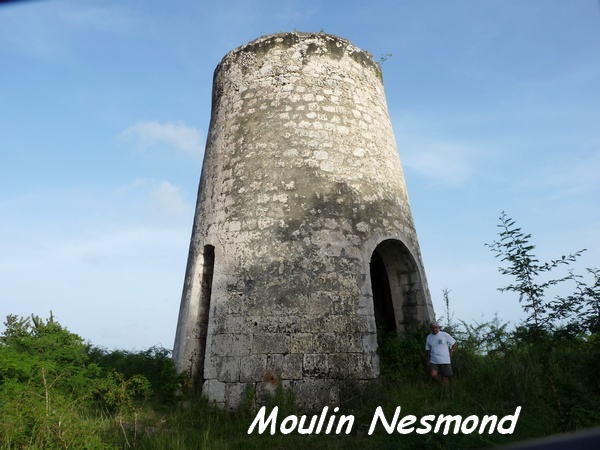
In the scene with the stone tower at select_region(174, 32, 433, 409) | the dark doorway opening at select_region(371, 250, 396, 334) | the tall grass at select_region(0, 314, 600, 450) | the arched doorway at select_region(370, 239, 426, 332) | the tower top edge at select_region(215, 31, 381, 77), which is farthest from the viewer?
the dark doorway opening at select_region(371, 250, 396, 334)

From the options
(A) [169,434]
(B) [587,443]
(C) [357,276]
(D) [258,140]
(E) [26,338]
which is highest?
(D) [258,140]

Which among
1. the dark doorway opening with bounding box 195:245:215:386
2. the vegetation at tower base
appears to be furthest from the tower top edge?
the vegetation at tower base

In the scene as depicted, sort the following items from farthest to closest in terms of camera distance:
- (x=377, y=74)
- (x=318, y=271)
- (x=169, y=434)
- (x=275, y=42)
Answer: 1. (x=377, y=74)
2. (x=275, y=42)
3. (x=318, y=271)
4. (x=169, y=434)

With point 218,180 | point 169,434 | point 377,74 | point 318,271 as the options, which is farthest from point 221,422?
point 377,74

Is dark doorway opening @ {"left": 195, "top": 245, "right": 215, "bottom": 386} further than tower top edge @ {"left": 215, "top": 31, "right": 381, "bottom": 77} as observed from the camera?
No

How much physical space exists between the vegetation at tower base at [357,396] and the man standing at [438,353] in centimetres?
15

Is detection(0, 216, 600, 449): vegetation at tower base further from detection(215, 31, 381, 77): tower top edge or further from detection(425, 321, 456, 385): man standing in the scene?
detection(215, 31, 381, 77): tower top edge

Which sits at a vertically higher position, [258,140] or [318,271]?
[258,140]

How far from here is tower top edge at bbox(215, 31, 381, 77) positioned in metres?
7.74

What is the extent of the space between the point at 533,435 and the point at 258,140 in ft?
17.4

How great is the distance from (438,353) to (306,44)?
17.5 feet

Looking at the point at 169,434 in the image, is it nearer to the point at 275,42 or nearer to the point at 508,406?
the point at 508,406

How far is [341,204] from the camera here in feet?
22.4

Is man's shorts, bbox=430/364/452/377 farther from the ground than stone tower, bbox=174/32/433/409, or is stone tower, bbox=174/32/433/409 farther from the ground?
stone tower, bbox=174/32/433/409
